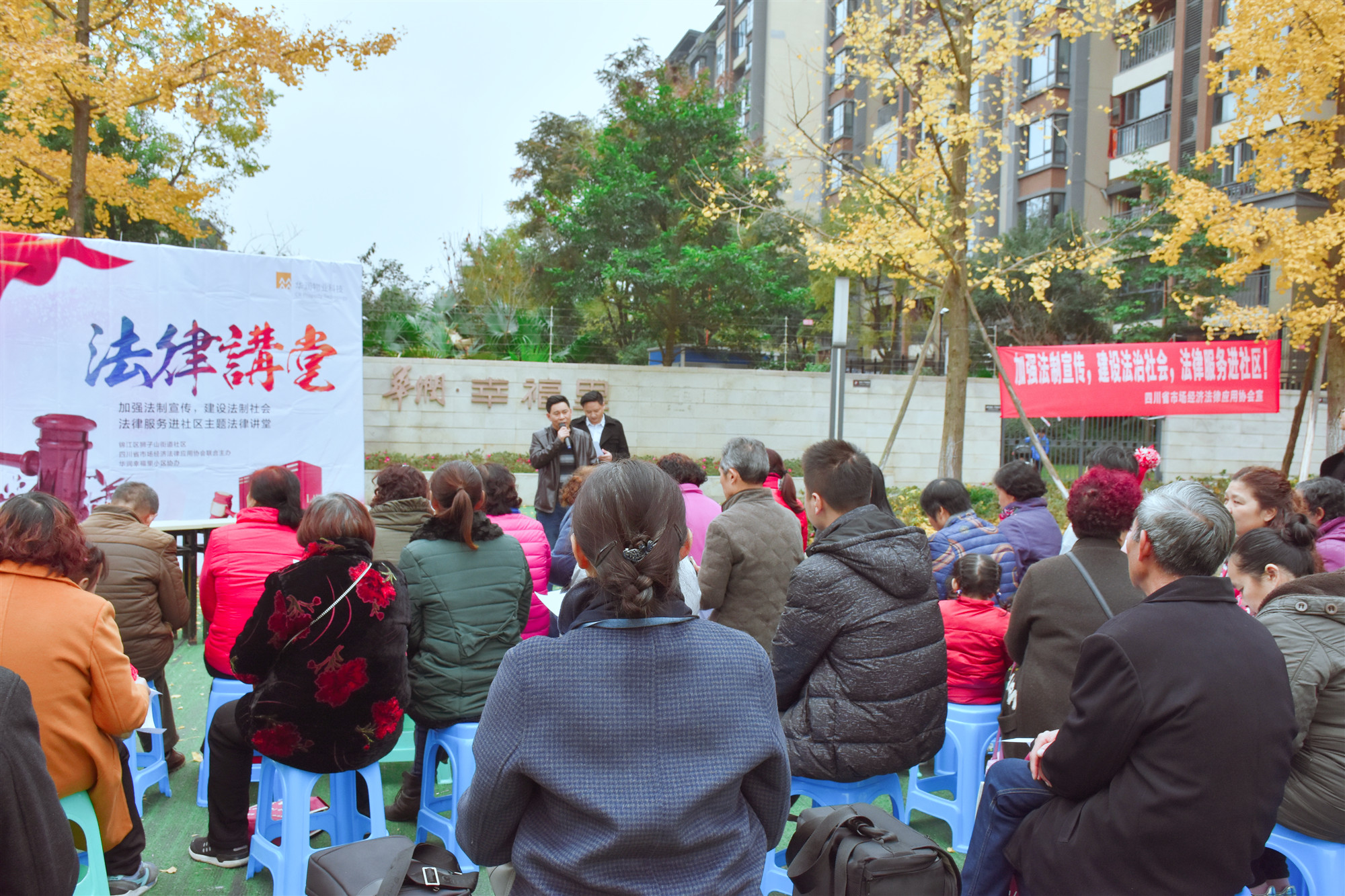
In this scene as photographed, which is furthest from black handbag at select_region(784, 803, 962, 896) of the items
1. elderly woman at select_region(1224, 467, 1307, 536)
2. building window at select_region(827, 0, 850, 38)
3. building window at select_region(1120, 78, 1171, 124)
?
building window at select_region(827, 0, 850, 38)

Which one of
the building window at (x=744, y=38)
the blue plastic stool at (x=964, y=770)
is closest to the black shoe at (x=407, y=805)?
the blue plastic stool at (x=964, y=770)

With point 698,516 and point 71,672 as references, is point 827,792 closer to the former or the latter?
point 698,516

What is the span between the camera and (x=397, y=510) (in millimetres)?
3568

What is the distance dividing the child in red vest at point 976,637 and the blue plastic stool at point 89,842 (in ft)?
8.65

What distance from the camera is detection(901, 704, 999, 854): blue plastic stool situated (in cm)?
298

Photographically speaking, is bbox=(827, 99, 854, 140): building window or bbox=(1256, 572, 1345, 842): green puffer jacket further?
bbox=(827, 99, 854, 140): building window

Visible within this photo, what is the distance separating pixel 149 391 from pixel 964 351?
274 inches

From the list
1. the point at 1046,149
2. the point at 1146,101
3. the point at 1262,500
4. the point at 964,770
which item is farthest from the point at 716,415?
the point at 1146,101

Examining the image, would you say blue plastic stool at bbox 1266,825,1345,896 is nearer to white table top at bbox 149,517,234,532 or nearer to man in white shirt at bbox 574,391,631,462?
man in white shirt at bbox 574,391,631,462

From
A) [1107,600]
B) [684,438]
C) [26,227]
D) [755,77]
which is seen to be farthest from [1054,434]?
[755,77]

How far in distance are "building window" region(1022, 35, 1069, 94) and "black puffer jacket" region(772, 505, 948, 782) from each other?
72.5ft

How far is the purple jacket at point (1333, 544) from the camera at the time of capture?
3.21 meters

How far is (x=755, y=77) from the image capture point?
28.5m

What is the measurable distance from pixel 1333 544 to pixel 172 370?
21.9 feet
